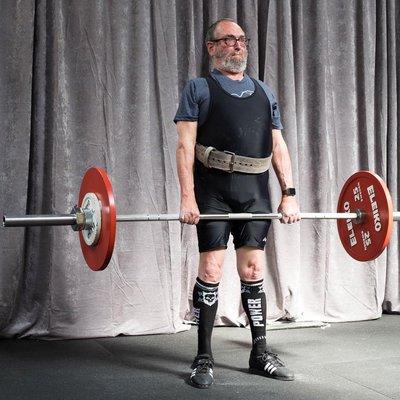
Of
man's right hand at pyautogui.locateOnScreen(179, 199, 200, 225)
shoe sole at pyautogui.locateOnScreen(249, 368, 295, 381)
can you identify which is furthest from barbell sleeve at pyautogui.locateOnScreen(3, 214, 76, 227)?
shoe sole at pyautogui.locateOnScreen(249, 368, 295, 381)

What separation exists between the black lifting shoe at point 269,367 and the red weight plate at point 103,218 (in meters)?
0.74

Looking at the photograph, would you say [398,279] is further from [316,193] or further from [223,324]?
[223,324]

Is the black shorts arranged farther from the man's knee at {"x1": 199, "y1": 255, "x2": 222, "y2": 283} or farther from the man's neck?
the man's neck

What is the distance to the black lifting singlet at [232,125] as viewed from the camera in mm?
2428

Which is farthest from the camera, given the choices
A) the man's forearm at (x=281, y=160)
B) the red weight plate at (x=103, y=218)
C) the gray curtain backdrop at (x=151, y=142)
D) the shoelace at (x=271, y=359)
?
the gray curtain backdrop at (x=151, y=142)

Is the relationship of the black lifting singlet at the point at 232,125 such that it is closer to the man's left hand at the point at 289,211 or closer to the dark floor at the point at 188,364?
the man's left hand at the point at 289,211

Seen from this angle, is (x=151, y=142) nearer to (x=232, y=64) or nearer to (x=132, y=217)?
(x=232, y=64)

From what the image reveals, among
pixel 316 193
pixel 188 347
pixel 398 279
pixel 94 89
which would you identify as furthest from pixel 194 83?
pixel 398 279

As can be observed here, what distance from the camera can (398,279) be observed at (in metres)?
3.93

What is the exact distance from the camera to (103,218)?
6.93ft

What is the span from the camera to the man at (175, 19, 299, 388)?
7.93 feet

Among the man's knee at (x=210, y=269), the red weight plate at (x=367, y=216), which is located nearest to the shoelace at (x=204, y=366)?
the man's knee at (x=210, y=269)

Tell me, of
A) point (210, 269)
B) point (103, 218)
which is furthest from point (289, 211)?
point (103, 218)

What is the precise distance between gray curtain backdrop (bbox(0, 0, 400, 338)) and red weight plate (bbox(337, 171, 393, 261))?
976 mm
